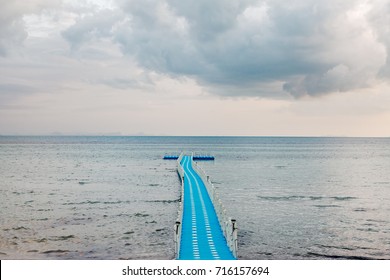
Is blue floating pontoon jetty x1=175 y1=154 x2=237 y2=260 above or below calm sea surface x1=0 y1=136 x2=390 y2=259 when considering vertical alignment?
above

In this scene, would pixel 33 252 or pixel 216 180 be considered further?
pixel 216 180

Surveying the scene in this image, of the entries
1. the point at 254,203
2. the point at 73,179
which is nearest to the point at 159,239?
the point at 254,203

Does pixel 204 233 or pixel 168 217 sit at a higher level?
pixel 204 233

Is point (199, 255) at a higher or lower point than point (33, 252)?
higher

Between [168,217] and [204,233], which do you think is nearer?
[204,233]

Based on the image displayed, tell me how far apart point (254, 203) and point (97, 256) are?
19.7 m

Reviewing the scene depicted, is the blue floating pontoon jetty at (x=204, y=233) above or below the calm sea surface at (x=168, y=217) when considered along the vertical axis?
above

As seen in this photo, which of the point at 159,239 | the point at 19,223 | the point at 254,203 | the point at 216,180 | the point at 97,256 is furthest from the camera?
the point at 216,180

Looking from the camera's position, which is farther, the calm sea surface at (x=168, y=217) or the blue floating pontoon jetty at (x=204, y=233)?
the calm sea surface at (x=168, y=217)

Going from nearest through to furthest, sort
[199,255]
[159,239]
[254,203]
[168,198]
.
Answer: [199,255] < [159,239] < [254,203] < [168,198]

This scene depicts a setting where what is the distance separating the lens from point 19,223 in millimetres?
31312

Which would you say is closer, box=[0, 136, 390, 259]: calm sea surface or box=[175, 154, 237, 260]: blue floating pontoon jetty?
box=[175, 154, 237, 260]: blue floating pontoon jetty
